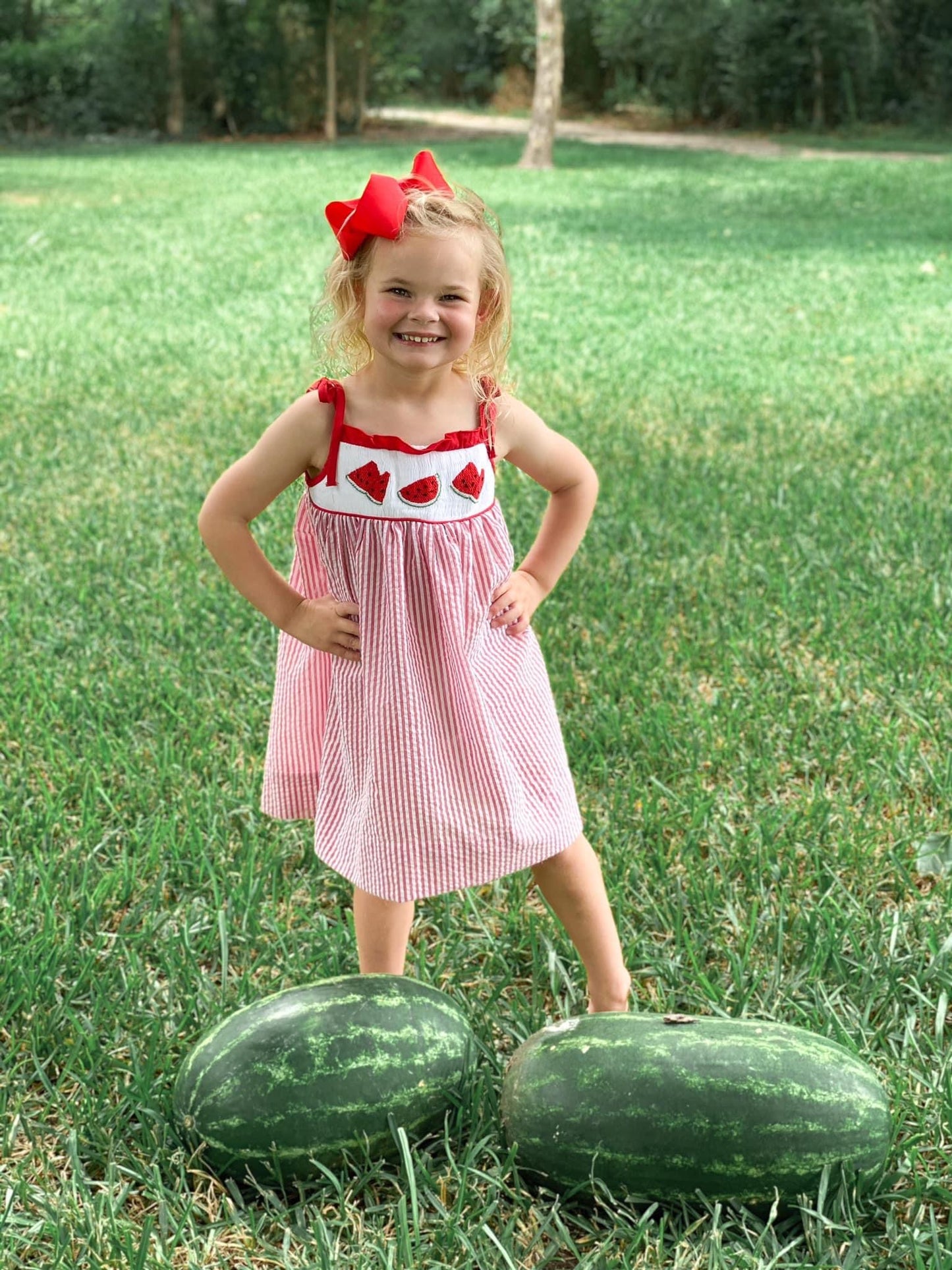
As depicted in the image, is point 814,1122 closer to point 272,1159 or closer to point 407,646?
point 272,1159

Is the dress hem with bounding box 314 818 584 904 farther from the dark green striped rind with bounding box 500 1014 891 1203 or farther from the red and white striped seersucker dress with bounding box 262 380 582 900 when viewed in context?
the dark green striped rind with bounding box 500 1014 891 1203

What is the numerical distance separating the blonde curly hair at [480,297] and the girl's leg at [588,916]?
2.62ft

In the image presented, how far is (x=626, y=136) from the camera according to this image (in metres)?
29.8

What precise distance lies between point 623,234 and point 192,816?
11385mm

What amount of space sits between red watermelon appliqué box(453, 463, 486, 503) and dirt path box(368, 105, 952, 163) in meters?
21.5

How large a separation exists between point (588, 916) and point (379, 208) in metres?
1.19

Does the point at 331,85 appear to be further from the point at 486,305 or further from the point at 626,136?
the point at 486,305

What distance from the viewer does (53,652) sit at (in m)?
3.77

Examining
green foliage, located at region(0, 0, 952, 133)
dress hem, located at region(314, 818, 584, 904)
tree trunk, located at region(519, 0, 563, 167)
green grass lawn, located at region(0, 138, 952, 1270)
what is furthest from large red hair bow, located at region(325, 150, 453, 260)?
green foliage, located at region(0, 0, 952, 133)

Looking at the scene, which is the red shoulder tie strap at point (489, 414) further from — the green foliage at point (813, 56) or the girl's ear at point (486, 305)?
the green foliage at point (813, 56)

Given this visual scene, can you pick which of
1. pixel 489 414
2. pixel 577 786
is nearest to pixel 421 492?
pixel 489 414

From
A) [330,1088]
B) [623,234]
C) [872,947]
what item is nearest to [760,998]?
[872,947]

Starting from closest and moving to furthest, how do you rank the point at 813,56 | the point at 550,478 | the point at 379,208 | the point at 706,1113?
the point at 706,1113
the point at 379,208
the point at 550,478
the point at 813,56

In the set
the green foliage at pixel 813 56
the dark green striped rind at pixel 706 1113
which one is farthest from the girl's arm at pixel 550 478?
the green foliage at pixel 813 56
